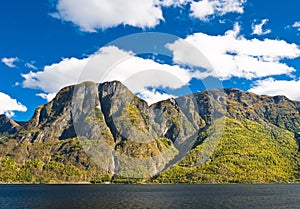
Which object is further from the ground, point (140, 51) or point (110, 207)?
point (140, 51)

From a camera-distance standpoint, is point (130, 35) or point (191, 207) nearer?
point (130, 35)

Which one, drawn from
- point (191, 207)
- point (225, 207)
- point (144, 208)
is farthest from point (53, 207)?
point (225, 207)

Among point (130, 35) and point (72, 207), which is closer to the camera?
point (130, 35)

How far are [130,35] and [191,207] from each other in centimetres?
6729

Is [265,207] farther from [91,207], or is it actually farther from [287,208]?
[91,207]

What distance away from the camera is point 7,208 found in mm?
Result: 105875

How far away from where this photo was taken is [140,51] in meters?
66.5

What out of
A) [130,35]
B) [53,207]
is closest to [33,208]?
[53,207]

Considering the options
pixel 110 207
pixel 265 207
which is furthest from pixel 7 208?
pixel 265 207

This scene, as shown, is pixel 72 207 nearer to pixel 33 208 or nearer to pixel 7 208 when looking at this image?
pixel 33 208

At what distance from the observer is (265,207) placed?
110062 millimetres

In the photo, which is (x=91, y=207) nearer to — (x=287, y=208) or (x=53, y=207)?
(x=53, y=207)

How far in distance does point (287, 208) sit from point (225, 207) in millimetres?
20476

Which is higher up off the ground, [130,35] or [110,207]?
[130,35]
